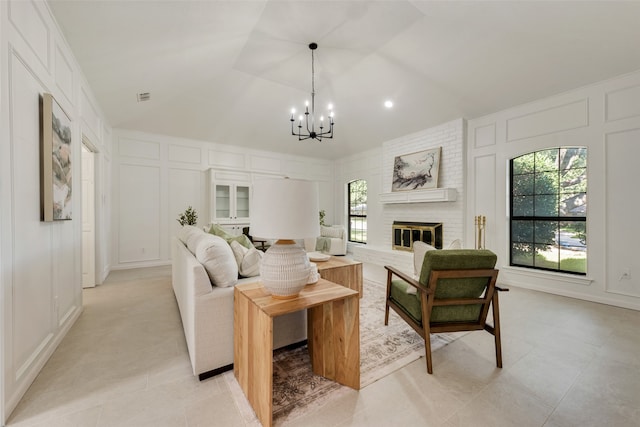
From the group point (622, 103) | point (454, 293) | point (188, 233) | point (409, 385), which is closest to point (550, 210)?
point (622, 103)

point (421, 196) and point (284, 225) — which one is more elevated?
point (421, 196)

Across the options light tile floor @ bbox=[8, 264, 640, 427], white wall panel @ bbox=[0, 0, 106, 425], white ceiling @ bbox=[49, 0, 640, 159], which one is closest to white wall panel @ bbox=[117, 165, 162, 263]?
white ceiling @ bbox=[49, 0, 640, 159]

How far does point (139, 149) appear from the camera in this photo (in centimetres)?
504

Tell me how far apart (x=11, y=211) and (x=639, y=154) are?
578 cm

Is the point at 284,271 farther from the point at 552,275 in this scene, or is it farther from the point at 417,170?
the point at 417,170

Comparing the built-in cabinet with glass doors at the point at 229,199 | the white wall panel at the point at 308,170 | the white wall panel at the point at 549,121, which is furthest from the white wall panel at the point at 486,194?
the built-in cabinet with glass doors at the point at 229,199

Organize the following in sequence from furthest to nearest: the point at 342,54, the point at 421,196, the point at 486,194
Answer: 1. the point at 421,196
2. the point at 486,194
3. the point at 342,54

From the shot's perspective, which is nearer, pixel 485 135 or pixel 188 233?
pixel 188 233

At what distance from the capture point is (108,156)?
444cm

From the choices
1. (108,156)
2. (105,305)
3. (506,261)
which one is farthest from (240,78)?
(506,261)

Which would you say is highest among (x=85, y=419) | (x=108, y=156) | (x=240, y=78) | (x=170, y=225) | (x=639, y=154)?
(x=240, y=78)

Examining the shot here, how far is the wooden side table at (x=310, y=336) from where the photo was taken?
1337mm

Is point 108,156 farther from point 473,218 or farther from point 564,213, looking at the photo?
point 564,213

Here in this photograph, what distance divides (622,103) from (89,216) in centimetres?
714
